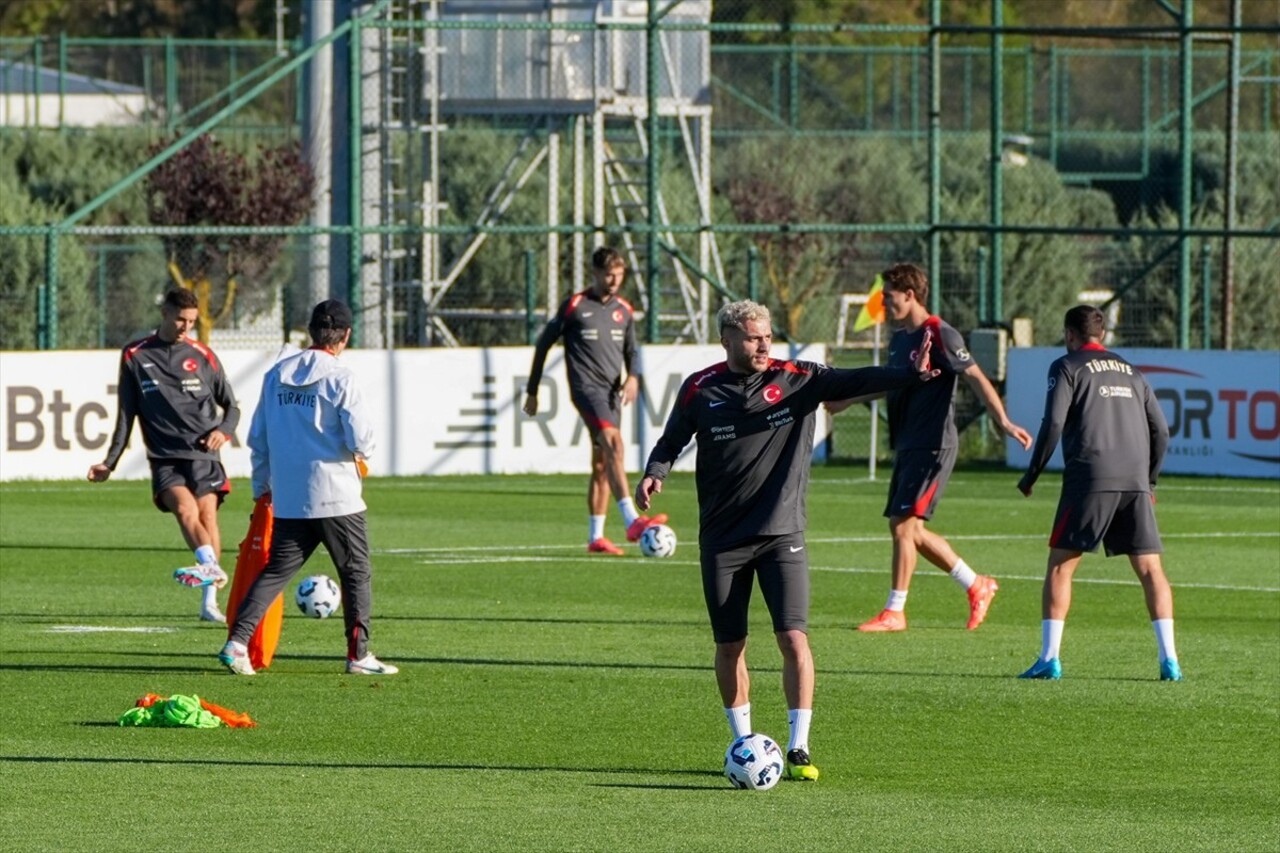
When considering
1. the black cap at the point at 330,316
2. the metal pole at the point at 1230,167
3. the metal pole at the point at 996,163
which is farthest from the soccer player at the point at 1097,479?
the metal pole at the point at 996,163

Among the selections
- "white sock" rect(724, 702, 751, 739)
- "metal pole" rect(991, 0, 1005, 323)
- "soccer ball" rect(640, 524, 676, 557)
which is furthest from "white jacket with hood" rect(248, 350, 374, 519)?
"metal pole" rect(991, 0, 1005, 323)

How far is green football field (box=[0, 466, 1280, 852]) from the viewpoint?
30.2 ft

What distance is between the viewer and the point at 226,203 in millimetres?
39656

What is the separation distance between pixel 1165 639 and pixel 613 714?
2.91 metres

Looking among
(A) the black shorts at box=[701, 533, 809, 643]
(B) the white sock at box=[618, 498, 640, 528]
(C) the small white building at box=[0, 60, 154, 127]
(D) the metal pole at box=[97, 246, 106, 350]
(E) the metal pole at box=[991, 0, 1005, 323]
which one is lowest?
(B) the white sock at box=[618, 498, 640, 528]

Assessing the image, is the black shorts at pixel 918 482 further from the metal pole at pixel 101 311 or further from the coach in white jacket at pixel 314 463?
the metal pole at pixel 101 311

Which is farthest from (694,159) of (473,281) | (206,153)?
(206,153)

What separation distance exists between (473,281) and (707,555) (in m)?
29.1

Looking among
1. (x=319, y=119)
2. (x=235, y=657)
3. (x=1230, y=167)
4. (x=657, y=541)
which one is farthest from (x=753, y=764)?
(x=319, y=119)

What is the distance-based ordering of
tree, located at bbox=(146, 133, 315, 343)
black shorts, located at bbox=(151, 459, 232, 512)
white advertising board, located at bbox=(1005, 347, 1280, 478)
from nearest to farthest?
black shorts, located at bbox=(151, 459, 232, 512) → white advertising board, located at bbox=(1005, 347, 1280, 478) → tree, located at bbox=(146, 133, 315, 343)

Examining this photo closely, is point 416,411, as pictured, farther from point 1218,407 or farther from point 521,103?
point 1218,407

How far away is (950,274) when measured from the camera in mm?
34188

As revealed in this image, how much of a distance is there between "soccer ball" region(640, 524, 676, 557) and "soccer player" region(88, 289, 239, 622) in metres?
3.86

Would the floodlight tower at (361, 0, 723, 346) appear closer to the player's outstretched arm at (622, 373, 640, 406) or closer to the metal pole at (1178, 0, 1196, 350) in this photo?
the metal pole at (1178, 0, 1196, 350)
